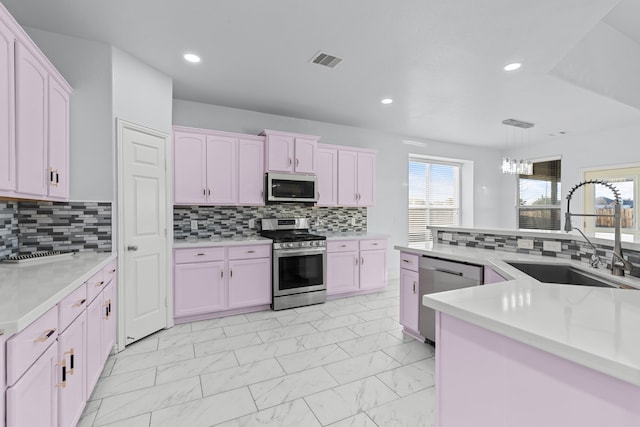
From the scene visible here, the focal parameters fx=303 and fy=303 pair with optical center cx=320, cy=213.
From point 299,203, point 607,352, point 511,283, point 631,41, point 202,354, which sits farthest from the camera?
point 299,203

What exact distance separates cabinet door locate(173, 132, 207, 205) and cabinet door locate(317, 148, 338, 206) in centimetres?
161

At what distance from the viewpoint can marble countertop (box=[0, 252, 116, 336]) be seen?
1.09 meters

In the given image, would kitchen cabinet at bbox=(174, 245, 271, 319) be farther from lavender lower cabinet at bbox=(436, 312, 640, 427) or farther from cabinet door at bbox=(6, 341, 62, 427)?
lavender lower cabinet at bbox=(436, 312, 640, 427)

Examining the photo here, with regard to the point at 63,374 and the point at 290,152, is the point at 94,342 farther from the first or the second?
the point at 290,152

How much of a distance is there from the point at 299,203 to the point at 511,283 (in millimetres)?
3295

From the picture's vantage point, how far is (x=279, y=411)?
1905 millimetres

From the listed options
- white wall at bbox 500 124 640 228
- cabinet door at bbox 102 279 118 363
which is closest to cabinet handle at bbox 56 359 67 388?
cabinet door at bbox 102 279 118 363

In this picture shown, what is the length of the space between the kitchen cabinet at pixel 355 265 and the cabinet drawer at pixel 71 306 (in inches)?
112

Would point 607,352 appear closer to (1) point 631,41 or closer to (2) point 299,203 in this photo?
(2) point 299,203

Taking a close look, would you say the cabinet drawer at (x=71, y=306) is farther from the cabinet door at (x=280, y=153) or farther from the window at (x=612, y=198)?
the window at (x=612, y=198)

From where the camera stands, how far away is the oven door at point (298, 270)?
147 inches

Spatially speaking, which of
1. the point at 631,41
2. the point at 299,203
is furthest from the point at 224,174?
the point at 631,41

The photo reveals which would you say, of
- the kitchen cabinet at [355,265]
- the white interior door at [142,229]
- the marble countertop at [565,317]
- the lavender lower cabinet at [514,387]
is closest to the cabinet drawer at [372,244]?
the kitchen cabinet at [355,265]

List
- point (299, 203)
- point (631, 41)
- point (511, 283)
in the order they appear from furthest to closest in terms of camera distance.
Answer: point (299, 203) < point (631, 41) < point (511, 283)
